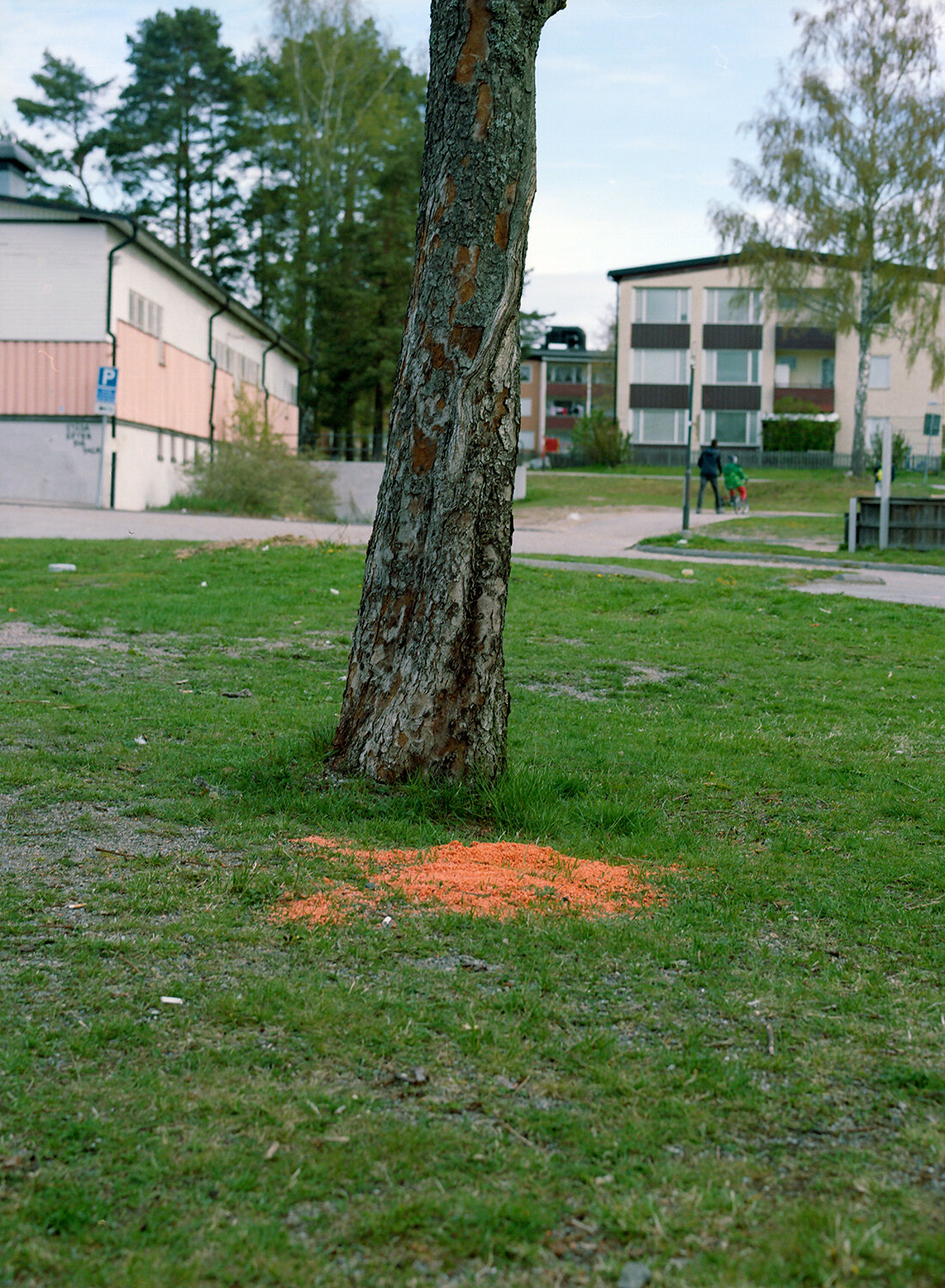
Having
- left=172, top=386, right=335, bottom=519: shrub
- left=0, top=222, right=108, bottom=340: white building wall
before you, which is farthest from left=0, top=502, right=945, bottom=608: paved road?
left=0, top=222, right=108, bottom=340: white building wall

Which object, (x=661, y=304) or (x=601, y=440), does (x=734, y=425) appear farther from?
(x=601, y=440)

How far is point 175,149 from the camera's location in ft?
165

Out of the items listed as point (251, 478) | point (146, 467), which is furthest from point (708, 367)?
point (146, 467)

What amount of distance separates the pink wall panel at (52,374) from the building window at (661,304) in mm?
35233

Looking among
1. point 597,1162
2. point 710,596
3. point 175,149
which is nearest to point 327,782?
point 597,1162

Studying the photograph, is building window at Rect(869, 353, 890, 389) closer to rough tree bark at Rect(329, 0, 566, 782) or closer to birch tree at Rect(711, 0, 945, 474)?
birch tree at Rect(711, 0, 945, 474)

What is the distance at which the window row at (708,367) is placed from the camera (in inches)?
2283

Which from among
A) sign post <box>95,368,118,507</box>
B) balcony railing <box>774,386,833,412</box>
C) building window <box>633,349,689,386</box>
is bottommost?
sign post <box>95,368,118,507</box>

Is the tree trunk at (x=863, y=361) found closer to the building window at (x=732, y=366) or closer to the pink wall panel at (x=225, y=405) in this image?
the building window at (x=732, y=366)

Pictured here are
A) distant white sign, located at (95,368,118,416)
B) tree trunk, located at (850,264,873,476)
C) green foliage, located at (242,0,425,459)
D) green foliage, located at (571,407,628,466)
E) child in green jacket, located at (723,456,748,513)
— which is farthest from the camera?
green foliage, located at (571,407,628,466)

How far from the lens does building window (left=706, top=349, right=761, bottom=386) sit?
190 feet

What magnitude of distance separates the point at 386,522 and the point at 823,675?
4754 millimetres

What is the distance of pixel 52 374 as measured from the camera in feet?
92.9

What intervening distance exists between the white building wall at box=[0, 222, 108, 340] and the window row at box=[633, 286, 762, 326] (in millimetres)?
34758
